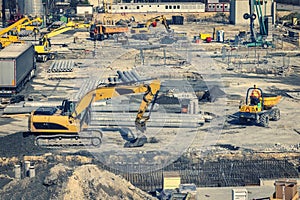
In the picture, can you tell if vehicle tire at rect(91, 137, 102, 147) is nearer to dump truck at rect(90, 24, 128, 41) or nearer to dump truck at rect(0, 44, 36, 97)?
dump truck at rect(0, 44, 36, 97)

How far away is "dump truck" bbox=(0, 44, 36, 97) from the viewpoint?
21.0 metres

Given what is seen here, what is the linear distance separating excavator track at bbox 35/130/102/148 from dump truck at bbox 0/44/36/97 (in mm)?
5866

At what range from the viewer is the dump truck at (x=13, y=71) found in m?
21.0

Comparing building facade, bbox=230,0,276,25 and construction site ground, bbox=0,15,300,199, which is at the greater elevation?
building facade, bbox=230,0,276,25

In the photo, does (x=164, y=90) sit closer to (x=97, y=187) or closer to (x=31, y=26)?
(x=97, y=187)

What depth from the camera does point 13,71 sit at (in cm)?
2116

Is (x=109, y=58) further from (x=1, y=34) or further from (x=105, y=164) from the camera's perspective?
(x=105, y=164)

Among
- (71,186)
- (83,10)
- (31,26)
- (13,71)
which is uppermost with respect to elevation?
(83,10)

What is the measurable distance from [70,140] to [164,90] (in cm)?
618

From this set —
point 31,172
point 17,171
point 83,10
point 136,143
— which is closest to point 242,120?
point 136,143

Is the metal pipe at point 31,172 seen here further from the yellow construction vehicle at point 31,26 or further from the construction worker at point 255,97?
the yellow construction vehicle at point 31,26

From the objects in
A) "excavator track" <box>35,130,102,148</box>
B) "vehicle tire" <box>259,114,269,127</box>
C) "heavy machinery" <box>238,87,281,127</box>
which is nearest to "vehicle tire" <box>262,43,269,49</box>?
"heavy machinery" <box>238,87,281,127</box>

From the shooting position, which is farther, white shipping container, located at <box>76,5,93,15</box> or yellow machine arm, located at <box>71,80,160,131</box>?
white shipping container, located at <box>76,5,93,15</box>

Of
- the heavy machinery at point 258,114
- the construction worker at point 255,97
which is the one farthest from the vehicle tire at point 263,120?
the construction worker at point 255,97
